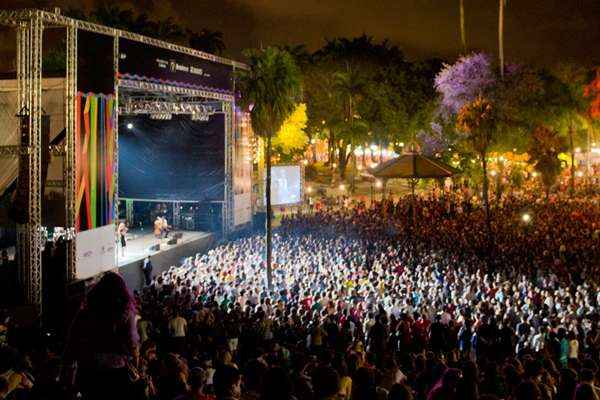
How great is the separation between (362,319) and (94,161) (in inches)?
356

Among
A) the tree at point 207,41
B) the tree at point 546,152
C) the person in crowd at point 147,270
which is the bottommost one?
the person in crowd at point 147,270

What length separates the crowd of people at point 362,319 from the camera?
472cm

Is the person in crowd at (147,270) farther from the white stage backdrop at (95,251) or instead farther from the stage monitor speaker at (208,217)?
the stage monitor speaker at (208,217)

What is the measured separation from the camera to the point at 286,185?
29.0 meters

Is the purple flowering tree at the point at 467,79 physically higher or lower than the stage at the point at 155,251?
higher

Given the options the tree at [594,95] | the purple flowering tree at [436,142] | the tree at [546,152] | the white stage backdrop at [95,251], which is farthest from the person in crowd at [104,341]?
the tree at [594,95]

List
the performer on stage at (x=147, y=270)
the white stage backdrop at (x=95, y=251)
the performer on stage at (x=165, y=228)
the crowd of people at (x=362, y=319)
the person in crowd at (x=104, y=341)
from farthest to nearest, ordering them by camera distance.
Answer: the performer on stage at (x=165, y=228) < the performer on stage at (x=147, y=270) < the white stage backdrop at (x=95, y=251) < the crowd of people at (x=362, y=319) < the person in crowd at (x=104, y=341)

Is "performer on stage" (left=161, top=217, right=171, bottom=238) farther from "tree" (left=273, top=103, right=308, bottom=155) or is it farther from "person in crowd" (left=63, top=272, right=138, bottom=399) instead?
"person in crowd" (left=63, top=272, right=138, bottom=399)

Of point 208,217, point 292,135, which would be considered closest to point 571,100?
point 292,135

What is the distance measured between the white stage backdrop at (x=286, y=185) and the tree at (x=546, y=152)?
54.8 ft

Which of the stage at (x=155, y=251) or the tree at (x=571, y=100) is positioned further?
the tree at (x=571, y=100)

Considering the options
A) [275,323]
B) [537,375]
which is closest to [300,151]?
[275,323]

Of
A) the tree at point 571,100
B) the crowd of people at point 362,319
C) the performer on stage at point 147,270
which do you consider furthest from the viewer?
the tree at point 571,100

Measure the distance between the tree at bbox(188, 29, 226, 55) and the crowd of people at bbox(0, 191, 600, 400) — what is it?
27118mm
